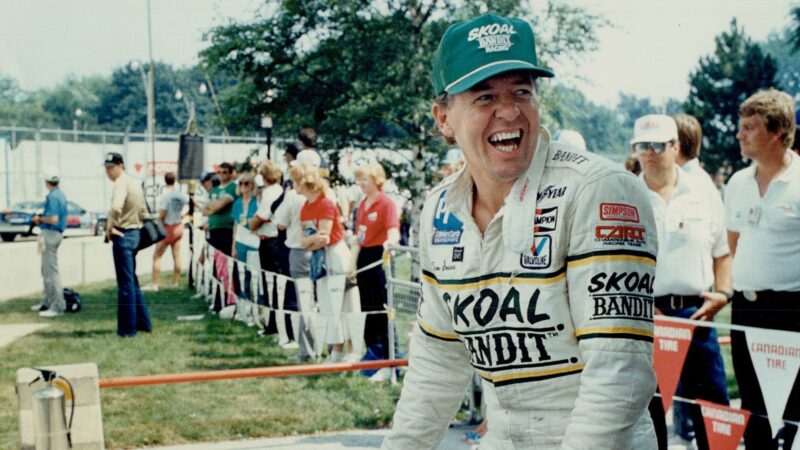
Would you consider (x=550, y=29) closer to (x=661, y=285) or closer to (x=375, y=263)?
(x=661, y=285)

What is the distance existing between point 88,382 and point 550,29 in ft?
11.5

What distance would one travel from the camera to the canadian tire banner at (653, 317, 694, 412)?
4.64 m

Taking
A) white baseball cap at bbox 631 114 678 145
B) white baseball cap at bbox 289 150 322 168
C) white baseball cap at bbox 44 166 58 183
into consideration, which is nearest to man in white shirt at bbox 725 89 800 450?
white baseball cap at bbox 631 114 678 145

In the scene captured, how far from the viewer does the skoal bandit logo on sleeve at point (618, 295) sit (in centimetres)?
165

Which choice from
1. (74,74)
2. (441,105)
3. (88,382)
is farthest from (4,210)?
(441,105)

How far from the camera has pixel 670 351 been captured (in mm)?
4719

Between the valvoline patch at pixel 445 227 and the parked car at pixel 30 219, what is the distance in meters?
3.90

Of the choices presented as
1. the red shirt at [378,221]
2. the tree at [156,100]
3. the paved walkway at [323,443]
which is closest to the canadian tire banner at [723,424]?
the paved walkway at [323,443]

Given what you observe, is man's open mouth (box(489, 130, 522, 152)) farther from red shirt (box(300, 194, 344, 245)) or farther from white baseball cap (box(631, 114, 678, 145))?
red shirt (box(300, 194, 344, 245))

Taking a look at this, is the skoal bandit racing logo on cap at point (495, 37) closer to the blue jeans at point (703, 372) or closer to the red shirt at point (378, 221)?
the blue jeans at point (703, 372)

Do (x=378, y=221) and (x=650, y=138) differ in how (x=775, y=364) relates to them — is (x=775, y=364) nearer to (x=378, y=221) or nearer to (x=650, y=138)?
(x=650, y=138)

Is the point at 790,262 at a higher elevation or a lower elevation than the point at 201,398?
higher

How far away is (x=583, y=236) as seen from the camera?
1695 mm

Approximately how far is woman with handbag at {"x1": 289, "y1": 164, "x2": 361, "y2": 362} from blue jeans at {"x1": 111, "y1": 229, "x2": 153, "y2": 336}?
6.66 feet
